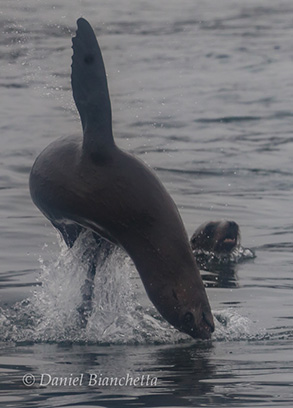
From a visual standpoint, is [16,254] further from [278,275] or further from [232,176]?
[232,176]

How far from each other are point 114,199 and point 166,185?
342 inches

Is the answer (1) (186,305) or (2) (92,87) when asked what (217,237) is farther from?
(2) (92,87)

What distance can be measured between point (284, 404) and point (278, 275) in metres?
→ 5.27

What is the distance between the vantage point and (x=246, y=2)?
1583 inches

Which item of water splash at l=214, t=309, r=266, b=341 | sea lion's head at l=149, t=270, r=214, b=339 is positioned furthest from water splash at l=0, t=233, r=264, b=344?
sea lion's head at l=149, t=270, r=214, b=339

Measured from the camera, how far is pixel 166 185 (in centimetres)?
1788

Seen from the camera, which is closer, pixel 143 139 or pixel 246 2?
pixel 143 139

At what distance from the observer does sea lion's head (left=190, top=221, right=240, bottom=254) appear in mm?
13961

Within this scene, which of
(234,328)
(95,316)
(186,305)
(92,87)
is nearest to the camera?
(92,87)

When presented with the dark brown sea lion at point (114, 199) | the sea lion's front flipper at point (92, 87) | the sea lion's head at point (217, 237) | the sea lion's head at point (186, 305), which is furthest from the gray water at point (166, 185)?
the sea lion's front flipper at point (92, 87)

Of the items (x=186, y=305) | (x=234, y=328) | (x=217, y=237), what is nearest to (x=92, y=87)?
(x=186, y=305)

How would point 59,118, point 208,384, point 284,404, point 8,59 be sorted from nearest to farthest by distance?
1. point 284,404
2. point 208,384
3. point 59,118
4. point 8,59

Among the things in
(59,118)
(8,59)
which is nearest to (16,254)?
(59,118)

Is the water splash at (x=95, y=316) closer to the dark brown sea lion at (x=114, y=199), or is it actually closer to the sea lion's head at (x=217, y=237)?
the dark brown sea lion at (x=114, y=199)
